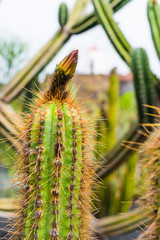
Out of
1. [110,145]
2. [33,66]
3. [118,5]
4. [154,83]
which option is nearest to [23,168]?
[154,83]

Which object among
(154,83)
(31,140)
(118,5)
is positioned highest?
(118,5)

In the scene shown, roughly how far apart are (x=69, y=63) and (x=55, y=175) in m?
0.25

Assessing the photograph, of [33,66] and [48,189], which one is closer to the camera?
[48,189]

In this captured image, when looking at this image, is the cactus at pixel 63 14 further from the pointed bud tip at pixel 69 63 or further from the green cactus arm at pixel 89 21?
the pointed bud tip at pixel 69 63

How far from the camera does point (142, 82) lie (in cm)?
113

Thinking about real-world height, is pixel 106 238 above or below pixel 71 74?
below

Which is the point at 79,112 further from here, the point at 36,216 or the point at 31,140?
the point at 36,216

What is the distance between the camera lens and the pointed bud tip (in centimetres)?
58

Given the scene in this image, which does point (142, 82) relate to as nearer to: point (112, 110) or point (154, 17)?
point (154, 17)

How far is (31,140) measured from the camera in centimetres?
61

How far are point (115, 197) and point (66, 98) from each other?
129cm

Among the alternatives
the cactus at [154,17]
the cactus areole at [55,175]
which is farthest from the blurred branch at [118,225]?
the cactus at [154,17]

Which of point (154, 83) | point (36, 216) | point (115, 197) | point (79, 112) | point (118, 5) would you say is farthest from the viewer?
point (115, 197)

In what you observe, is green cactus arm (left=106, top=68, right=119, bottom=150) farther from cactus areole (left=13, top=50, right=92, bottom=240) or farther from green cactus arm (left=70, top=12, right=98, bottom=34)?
cactus areole (left=13, top=50, right=92, bottom=240)
